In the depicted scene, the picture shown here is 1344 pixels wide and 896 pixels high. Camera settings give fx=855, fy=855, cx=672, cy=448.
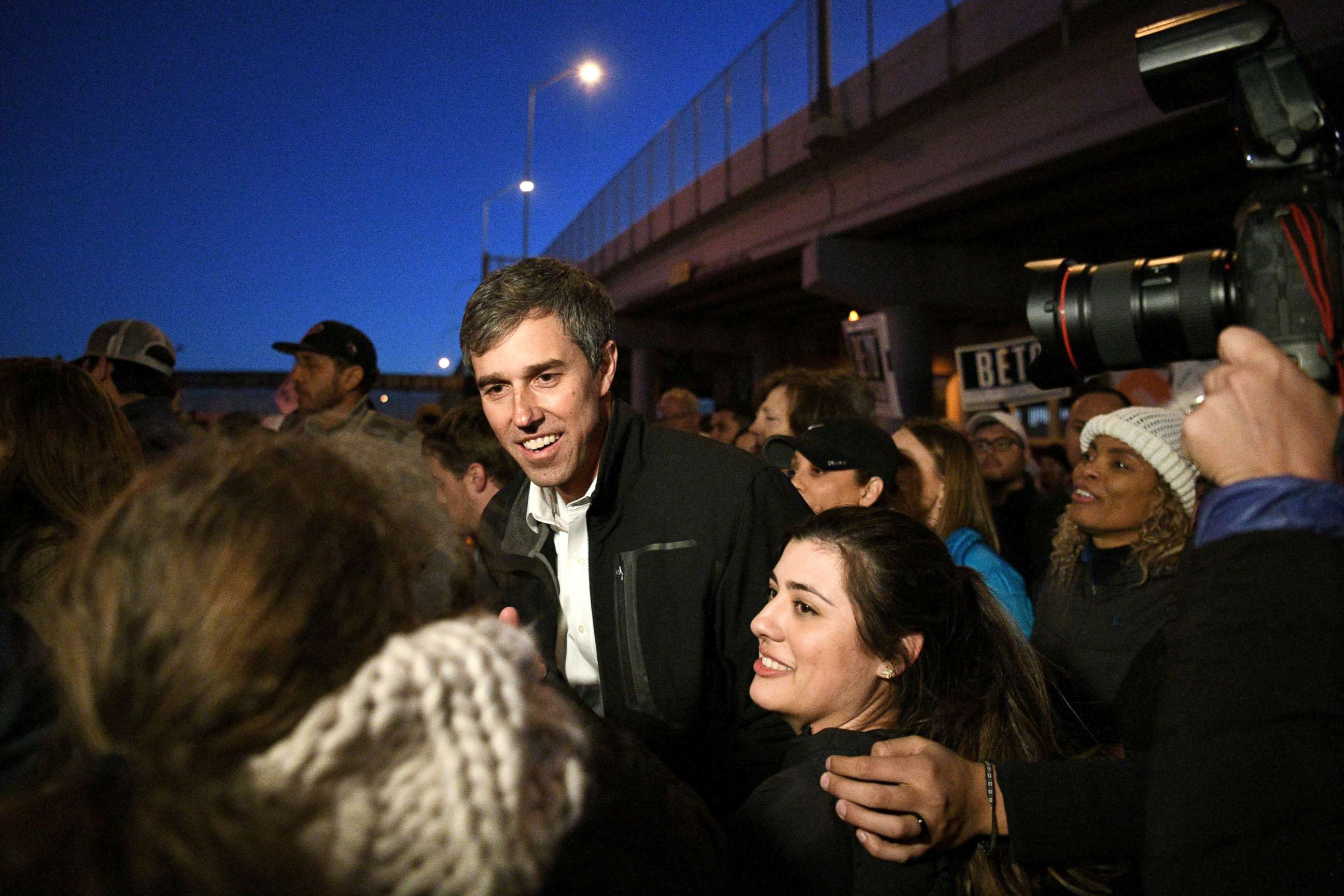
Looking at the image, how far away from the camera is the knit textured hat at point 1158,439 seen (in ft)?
10.6

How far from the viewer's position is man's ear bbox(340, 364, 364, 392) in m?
5.18

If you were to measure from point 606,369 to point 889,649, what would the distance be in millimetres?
1122

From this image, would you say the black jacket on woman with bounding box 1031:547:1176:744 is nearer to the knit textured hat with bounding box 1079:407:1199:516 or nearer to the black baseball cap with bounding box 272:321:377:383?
the knit textured hat with bounding box 1079:407:1199:516

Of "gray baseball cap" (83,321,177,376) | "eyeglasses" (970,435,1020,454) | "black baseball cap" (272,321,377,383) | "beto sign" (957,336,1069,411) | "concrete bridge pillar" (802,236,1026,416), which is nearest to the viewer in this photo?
"gray baseball cap" (83,321,177,376)

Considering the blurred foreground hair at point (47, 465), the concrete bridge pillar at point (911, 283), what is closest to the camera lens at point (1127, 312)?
the blurred foreground hair at point (47, 465)

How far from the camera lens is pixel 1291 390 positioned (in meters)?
1.01

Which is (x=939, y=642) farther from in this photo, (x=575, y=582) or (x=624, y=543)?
(x=575, y=582)

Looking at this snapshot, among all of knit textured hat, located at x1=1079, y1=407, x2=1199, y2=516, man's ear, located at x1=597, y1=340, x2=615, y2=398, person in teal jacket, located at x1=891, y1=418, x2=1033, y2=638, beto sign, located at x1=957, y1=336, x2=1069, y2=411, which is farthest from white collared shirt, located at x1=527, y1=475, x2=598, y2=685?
beto sign, located at x1=957, y1=336, x2=1069, y2=411

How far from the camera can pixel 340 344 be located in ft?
16.9

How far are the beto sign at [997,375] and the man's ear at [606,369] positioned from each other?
6.86 m

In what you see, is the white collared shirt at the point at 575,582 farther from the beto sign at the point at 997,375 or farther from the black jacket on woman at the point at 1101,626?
the beto sign at the point at 997,375

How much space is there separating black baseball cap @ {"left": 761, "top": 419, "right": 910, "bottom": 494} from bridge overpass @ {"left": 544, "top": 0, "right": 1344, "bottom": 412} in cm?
571

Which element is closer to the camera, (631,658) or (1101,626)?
(631,658)

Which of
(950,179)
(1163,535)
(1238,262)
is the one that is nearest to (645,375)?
(950,179)
